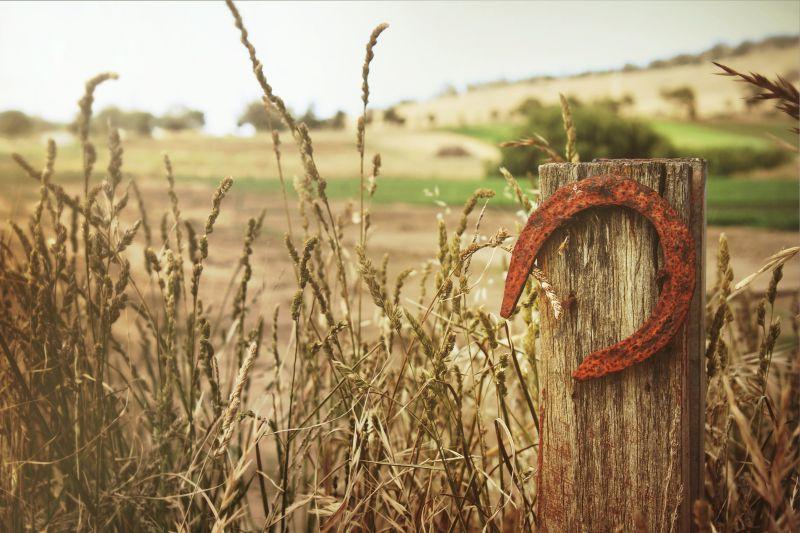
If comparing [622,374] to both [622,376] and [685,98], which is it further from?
[685,98]

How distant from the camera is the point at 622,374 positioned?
5.00ft

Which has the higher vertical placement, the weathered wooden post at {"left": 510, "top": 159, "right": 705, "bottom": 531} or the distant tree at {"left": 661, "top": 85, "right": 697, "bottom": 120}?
the distant tree at {"left": 661, "top": 85, "right": 697, "bottom": 120}

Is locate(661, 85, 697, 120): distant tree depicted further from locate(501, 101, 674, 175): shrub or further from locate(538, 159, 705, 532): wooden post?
locate(538, 159, 705, 532): wooden post

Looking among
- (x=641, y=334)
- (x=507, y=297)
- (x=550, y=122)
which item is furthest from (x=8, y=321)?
(x=550, y=122)

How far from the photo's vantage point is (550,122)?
734 inches

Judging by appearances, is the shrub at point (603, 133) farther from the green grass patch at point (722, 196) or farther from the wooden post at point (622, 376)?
the wooden post at point (622, 376)

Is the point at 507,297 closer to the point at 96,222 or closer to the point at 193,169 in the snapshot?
the point at 96,222

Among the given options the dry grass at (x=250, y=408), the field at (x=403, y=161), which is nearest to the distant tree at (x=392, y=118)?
the field at (x=403, y=161)

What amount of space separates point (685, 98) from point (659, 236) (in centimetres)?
2048

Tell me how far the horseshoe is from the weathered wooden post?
0.08ft

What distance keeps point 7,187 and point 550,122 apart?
17525mm

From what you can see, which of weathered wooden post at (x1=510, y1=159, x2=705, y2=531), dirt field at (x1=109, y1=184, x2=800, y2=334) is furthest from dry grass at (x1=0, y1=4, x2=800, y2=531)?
dirt field at (x1=109, y1=184, x2=800, y2=334)

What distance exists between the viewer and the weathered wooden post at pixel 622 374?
1473mm

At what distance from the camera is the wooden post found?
4.83ft
